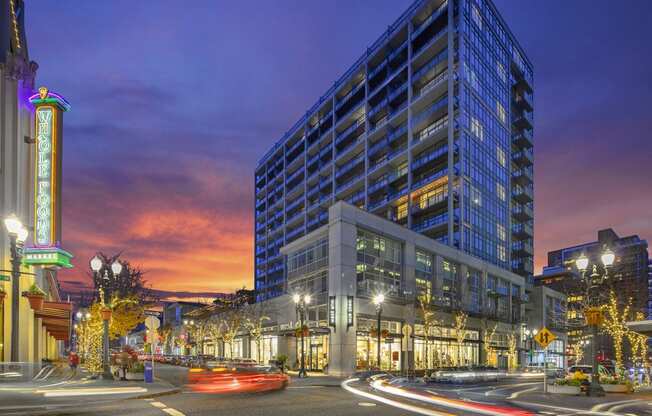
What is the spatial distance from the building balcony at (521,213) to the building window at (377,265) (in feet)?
147

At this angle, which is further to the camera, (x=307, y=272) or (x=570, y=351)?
(x=570, y=351)

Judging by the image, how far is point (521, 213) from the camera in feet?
317

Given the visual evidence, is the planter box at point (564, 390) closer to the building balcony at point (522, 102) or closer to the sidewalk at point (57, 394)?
the sidewalk at point (57, 394)

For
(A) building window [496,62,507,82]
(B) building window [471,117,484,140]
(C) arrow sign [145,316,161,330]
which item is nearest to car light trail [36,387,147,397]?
(C) arrow sign [145,316,161,330]

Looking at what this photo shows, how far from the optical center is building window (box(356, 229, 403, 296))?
52.5 meters

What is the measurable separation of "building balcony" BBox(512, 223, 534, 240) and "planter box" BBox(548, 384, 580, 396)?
2732 inches

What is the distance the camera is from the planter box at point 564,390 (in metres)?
27.2

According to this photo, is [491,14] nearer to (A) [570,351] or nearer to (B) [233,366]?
(A) [570,351]

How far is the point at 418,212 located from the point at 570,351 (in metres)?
53.7

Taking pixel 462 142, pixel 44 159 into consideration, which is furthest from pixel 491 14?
pixel 44 159

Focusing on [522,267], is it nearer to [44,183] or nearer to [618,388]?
[618,388]

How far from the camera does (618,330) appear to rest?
38781 mm

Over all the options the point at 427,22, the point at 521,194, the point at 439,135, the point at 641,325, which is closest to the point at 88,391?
the point at 641,325

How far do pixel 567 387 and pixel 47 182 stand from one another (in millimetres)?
29526
